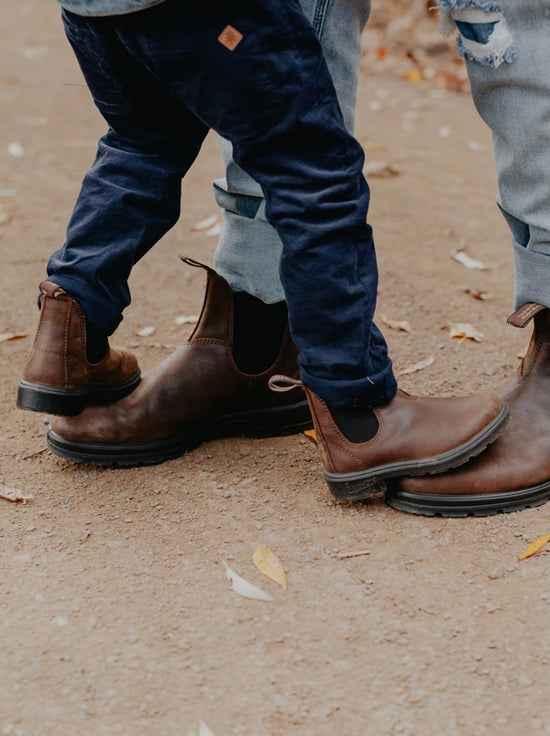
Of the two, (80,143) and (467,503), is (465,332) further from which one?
(80,143)

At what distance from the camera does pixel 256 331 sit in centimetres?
197

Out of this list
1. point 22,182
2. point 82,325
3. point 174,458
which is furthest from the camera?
point 22,182

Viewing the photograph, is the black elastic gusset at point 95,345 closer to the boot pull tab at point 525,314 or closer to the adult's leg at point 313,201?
the adult's leg at point 313,201

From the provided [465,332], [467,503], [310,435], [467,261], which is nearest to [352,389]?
[467,503]

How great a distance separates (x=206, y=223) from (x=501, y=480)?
6.78 ft

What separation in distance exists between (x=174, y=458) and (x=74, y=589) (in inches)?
19.0

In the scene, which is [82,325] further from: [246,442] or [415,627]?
[415,627]

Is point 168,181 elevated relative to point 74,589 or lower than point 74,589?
elevated

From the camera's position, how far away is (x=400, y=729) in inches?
48.4

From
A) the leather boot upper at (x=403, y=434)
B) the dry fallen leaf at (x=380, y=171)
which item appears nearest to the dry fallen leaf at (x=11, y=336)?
the leather boot upper at (x=403, y=434)

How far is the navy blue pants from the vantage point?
4.50 feet

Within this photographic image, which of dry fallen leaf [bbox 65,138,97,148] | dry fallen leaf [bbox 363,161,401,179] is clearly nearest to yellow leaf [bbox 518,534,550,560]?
dry fallen leaf [bbox 363,161,401,179]

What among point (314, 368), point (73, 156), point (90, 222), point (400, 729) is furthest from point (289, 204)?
point (73, 156)

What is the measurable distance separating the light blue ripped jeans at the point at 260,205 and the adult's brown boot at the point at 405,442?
0.35 meters
